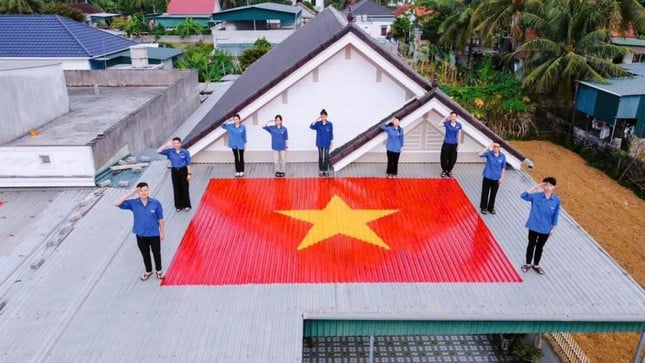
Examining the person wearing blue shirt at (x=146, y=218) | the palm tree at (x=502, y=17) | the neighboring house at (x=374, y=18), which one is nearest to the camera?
the person wearing blue shirt at (x=146, y=218)

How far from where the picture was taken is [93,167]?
1215 cm

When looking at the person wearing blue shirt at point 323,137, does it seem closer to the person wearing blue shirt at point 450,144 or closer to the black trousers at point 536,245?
the person wearing blue shirt at point 450,144

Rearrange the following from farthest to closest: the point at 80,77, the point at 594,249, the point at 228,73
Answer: the point at 228,73
the point at 80,77
the point at 594,249

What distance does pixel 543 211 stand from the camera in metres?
8.19

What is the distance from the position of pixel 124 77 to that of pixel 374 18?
45.4 metres

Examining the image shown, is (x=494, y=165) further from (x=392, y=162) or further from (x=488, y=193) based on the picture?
(x=392, y=162)

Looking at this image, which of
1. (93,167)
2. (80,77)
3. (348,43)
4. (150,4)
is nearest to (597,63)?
(348,43)

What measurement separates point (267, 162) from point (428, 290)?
21.9 ft

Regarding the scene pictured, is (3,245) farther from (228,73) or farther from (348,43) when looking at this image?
(228,73)

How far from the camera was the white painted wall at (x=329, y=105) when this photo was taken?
42.1ft

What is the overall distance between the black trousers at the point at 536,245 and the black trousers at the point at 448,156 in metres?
3.81

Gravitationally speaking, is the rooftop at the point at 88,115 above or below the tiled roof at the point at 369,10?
below

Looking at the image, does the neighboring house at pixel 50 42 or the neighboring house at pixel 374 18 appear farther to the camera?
the neighboring house at pixel 374 18

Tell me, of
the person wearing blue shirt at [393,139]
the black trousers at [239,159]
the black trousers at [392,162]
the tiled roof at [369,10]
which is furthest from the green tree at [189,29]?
the person wearing blue shirt at [393,139]
